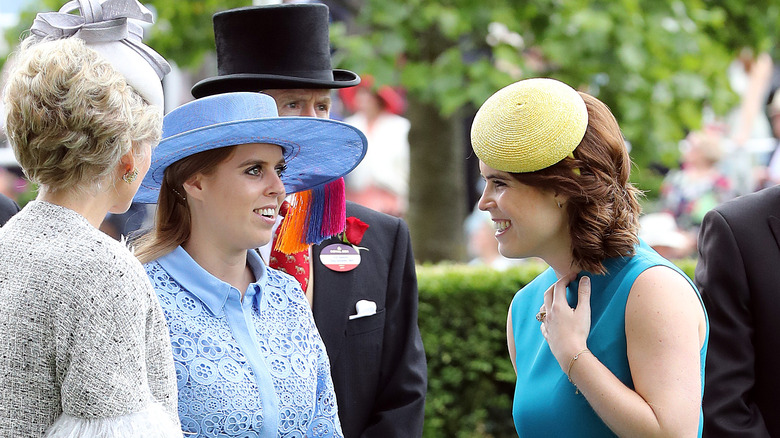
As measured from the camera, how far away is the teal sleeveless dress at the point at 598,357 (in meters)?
2.56

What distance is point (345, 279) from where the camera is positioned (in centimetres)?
333

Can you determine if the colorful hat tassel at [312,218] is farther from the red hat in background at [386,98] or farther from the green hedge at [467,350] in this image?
the red hat in background at [386,98]

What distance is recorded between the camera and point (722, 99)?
22.1 ft

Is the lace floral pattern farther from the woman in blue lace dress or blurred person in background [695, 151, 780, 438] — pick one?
blurred person in background [695, 151, 780, 438]

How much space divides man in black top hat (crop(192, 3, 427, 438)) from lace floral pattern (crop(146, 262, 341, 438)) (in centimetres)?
45

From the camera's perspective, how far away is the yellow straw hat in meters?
2.59

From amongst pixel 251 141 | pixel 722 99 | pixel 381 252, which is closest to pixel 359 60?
pixel 722 99

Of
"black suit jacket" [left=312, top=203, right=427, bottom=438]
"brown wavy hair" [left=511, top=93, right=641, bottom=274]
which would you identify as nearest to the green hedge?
"black suit jacket" [left=312, top=203, right=427, bottom=438]

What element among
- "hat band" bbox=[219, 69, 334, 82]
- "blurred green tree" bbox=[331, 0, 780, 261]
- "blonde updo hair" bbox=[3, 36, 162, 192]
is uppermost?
"blonde updo hair" bbox=[3, 36, 162, 192]

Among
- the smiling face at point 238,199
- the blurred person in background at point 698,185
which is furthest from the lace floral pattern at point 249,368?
the blurred person in background at point 698,185

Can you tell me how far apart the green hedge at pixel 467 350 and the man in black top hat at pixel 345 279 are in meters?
2.25

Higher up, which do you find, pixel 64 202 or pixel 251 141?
pixel 64 202

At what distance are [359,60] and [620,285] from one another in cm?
390

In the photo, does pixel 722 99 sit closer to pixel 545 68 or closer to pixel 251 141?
pixel 545 68
